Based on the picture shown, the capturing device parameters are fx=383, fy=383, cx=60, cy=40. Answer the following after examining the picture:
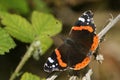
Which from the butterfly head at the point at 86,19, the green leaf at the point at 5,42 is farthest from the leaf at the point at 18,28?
the butterfly head at the point at 86,19

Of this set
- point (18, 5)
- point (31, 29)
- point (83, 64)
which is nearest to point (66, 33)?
point (18, 5)

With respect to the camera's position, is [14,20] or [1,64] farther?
[1,64]

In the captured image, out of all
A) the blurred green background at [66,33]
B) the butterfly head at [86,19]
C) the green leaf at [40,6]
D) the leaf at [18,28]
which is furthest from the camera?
the green leaf at [40,6]

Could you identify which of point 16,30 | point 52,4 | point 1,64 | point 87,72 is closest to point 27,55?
point 16,30

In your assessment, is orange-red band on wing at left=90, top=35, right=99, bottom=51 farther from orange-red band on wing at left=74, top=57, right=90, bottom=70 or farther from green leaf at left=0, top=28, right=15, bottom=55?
green leaf at left=0, top=28, right=15, bottom=55

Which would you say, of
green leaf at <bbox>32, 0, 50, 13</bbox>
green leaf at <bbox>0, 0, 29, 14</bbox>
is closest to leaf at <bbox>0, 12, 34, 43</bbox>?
green leaf at <bbox>0, 0, 29, 14</bbox>

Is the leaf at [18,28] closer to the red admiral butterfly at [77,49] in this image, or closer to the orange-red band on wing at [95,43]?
the red admiral butterfly at [77,49]

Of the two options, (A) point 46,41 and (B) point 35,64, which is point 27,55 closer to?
(A) point 46,41
